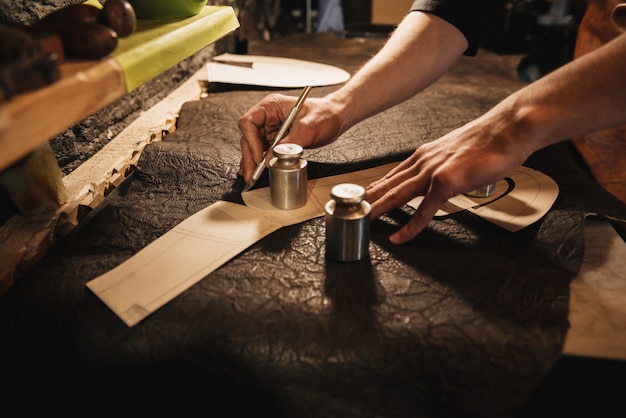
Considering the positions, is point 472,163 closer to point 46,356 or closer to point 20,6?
point 46,356

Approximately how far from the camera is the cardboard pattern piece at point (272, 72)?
7.32 ft

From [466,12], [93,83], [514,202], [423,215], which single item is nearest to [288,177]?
[423,215]

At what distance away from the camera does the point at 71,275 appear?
3.32ft

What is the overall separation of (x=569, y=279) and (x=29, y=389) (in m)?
1.22

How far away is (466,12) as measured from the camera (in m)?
1.52

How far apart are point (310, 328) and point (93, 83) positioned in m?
0.61

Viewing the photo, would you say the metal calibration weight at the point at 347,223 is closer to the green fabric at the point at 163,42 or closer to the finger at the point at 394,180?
the finger at the point at 394,180

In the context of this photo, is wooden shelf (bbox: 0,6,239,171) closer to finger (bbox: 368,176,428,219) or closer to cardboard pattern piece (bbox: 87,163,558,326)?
cardboard pattern piece (bbox: 87,163,558,326)

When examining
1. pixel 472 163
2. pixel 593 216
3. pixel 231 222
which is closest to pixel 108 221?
pixel 231 222

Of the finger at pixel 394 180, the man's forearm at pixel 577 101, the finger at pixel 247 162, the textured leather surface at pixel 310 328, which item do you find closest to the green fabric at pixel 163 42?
the finger at pixel 247 162

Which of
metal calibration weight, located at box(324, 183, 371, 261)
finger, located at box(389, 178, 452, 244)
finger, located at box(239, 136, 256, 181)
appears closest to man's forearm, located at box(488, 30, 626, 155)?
finger, located at box(389, 178, 452, 244)

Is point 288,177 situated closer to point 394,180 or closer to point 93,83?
point 394,180

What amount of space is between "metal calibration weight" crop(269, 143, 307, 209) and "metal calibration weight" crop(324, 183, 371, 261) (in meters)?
0.21

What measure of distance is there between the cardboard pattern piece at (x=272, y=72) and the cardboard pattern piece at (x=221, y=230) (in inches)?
37.5
